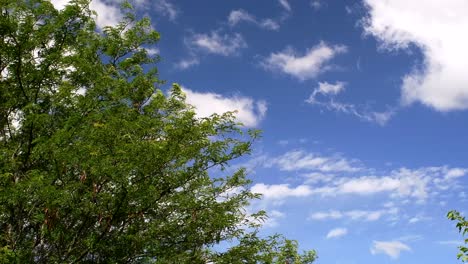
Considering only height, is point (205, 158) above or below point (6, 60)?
below

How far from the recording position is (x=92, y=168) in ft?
36.4

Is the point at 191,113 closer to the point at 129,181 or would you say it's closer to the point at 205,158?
the point at 205,158

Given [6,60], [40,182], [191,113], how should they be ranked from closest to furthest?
[40,182]
[191,113]
[6,60]

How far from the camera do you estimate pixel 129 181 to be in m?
11.9

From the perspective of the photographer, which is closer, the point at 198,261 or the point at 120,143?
the point at 120,143

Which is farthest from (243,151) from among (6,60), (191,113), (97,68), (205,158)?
(6,60)

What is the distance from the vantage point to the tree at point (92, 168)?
38.3 feet

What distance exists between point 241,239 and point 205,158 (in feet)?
9.95

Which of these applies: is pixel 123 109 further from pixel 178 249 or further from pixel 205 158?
pixel 178 249

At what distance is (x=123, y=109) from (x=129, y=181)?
3.68 metres

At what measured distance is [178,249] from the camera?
46.0ft

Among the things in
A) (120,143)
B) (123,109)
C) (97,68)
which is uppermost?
(97,68)

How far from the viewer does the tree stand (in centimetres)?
1168

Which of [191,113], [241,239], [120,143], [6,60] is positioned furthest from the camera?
[241,239]
